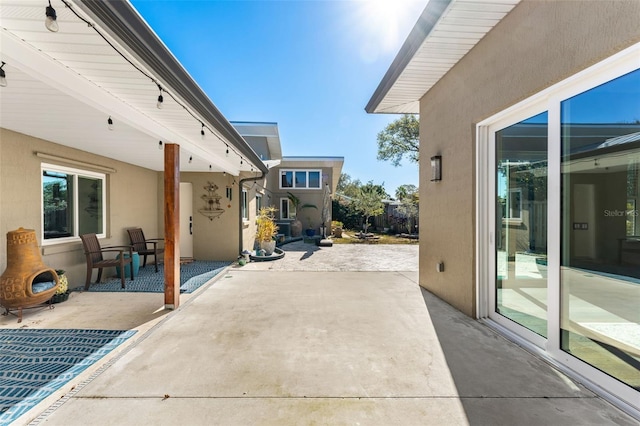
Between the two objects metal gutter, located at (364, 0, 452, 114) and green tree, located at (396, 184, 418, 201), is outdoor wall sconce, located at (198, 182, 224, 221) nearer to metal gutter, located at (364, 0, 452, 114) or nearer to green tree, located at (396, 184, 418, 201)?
metal gutter, located at (364, 0, 452, 114)

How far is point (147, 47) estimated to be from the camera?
2.37 meters

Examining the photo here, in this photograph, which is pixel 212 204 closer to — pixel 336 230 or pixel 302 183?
pixel 302 183

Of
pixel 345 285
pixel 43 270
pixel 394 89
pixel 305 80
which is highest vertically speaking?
pixel 305 80

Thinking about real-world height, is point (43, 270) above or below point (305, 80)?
below

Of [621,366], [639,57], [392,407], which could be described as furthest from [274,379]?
[639,57]

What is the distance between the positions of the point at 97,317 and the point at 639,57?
21.0 feet

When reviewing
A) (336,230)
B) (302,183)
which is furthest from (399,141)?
(336,230)

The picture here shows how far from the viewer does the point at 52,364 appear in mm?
2740

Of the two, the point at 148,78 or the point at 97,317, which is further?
the point at 97,317

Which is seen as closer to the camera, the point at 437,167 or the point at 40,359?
the point at 40,359

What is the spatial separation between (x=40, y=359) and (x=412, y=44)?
557 centimetres

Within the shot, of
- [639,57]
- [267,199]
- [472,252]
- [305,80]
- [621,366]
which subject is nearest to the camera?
[639,57]

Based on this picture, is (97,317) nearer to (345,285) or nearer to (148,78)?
(148,78)

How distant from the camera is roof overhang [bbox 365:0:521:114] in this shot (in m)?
2.96
